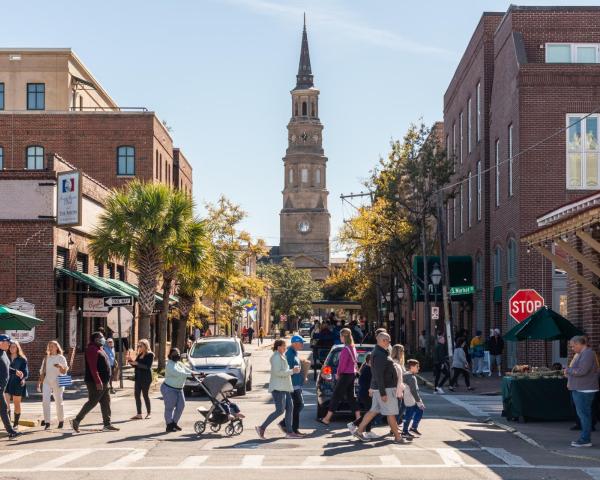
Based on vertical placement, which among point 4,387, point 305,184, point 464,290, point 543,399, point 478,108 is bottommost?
point 543,399

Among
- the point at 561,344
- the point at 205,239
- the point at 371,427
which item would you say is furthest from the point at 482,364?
the point at 371,427

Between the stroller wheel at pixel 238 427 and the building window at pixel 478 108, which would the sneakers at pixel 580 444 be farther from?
the building window at pixel 478 108

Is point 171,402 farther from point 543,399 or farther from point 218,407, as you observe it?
point 543,399

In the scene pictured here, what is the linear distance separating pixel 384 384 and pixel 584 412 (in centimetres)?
326

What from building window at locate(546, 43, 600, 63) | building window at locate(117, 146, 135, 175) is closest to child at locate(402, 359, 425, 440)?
building window at locate(546, 43, 600, 63)

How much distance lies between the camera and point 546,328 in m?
23.6

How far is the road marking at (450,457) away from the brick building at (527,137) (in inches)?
808

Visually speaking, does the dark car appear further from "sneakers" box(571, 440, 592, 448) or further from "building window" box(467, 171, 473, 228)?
"building window" box(467, 171, 473, 228)

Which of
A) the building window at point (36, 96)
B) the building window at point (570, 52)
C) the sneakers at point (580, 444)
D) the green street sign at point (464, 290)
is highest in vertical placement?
the building window at point (36, 96)

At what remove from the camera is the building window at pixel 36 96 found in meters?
63.9

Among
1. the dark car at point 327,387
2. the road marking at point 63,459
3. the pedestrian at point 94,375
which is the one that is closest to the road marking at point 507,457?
the dark car at point 327,387

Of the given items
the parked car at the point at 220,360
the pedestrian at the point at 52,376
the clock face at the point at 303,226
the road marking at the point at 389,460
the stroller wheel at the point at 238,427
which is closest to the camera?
the road marking at the point at 389,460

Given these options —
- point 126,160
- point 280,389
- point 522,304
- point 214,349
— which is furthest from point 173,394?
point 126,160

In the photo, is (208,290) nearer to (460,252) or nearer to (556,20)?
(460,252)
